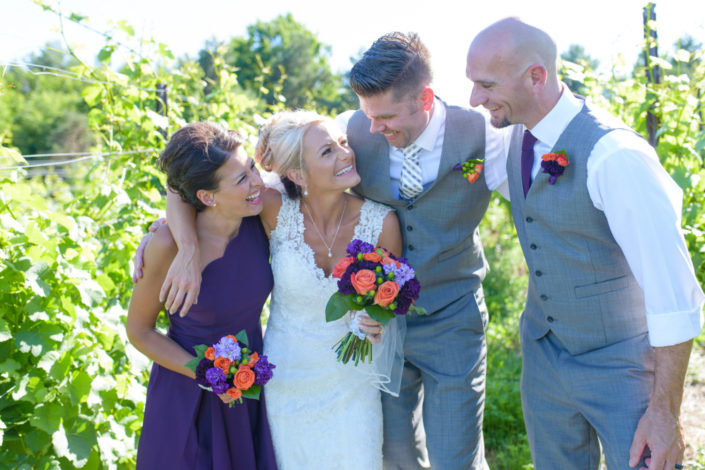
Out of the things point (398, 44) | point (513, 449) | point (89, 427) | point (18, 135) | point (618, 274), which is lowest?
A: point (18, 135)

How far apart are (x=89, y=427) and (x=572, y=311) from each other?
190 centimetres

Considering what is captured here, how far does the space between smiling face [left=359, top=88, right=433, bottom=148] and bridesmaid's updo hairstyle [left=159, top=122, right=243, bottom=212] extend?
54 cm

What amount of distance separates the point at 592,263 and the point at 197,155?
1.43 metres

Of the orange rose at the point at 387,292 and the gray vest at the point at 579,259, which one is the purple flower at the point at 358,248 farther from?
the gray vest at the point at 579,259

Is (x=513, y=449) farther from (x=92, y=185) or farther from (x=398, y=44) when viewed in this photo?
(x=92, y=185)

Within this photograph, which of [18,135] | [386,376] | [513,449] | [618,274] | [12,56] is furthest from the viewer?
[18,135]

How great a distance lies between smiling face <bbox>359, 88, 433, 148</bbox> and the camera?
2.47 metres

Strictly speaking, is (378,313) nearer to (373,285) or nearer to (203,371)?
(373,285)

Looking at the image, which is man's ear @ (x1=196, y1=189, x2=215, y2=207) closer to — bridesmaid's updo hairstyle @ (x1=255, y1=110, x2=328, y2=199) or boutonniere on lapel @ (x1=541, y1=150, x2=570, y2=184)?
bridesmaid's updo hairstyle @ (x1=255, y1=110, x2=328, y2=199)

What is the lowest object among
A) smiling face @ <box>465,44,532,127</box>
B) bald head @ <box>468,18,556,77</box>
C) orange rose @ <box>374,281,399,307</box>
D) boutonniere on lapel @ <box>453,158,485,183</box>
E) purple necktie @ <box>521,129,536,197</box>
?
orange rose @ <box>374,281,399,307</box>

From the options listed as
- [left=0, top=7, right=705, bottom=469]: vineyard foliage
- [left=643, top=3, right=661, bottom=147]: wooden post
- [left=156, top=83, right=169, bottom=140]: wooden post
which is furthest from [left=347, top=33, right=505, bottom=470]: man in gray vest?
[left=156, top=83, right=169, bottom=140]: wooden post

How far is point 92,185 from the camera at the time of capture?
399 centimetres

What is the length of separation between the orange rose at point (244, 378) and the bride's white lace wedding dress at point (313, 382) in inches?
17.7

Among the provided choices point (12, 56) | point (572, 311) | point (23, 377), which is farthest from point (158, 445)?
point (12, 56)
